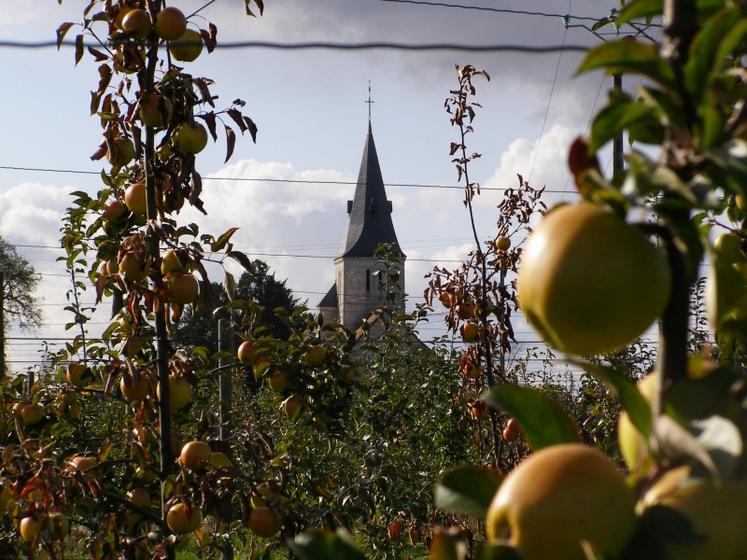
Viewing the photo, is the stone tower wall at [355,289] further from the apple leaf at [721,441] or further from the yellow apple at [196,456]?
the apple leaf at [721,441]

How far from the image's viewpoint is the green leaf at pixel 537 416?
1.80 ft

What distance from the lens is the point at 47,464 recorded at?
2236 mm

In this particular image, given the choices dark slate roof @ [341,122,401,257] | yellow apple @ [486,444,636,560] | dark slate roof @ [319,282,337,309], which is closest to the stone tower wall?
dark slate roof @ [341,122,401,257]

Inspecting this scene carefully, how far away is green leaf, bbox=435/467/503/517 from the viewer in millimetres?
552

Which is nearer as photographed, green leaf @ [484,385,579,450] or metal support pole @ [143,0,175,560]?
green leaf @ [484,385,579,450]

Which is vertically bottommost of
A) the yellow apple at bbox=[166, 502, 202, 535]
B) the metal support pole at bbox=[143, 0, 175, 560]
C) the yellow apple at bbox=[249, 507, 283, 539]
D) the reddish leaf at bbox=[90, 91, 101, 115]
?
the yellow apple at bbox=[249, 507, 283, 539]

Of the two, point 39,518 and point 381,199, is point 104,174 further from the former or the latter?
point 381,199

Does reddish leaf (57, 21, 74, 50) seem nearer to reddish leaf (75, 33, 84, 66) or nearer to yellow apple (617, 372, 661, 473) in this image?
reddish leaf (75, 33, 84, 66)

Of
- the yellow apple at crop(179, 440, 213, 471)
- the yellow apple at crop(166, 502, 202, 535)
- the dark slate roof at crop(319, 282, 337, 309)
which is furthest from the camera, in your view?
the dark slate roof at crop(319, 282, 337, 309)

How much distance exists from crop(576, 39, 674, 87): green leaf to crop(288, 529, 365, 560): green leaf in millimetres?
295

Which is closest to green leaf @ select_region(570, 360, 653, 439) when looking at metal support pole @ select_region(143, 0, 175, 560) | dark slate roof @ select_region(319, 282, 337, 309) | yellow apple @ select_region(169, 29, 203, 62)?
metal support pole @ select_region(143, 0, 175, 560)

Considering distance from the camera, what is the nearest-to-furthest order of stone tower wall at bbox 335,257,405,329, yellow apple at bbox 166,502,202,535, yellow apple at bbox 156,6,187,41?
yellow apple at bbox 166,502,202,535 → yellow apple at bbox 156,6,187,41 → stone tower wall at bbox 335,257,405,329

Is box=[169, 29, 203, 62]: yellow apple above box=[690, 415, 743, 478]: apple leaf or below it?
above

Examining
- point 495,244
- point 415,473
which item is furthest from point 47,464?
point 415,473
